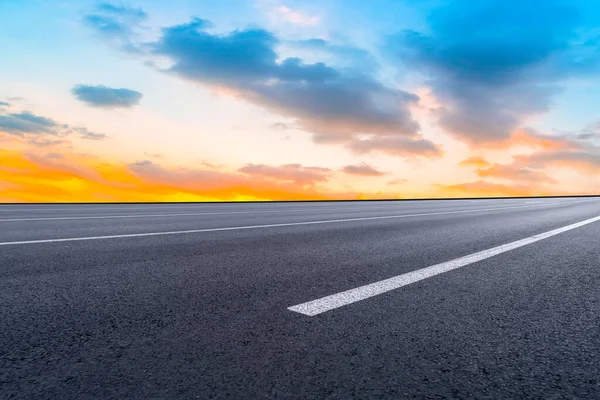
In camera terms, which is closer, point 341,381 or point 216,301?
point 341,381

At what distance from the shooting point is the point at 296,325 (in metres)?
2.80

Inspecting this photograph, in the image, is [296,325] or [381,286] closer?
[296,325]

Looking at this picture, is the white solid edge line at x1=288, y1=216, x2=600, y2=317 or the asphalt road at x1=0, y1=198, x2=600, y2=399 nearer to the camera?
the asphalt road at x1=0, y1=198, x2=600, y2=399

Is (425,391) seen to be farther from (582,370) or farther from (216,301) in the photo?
(216,301)

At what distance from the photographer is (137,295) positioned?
3.58 meters

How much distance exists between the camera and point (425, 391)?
1950 mm

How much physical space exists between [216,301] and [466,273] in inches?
109

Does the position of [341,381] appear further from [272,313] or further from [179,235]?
[179,235]

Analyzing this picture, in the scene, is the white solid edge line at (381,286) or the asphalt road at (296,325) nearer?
the asphalt road at (296,325)

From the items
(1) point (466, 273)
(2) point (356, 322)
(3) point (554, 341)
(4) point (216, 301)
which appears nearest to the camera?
(3) point (554, 341)

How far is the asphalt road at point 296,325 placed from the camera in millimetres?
2014

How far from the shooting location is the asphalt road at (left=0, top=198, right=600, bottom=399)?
2.01m

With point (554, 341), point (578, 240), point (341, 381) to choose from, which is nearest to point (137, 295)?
point (341, 381)

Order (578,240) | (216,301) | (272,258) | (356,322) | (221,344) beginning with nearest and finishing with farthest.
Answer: (221,344), (356,322), (216,301), (272,258), (578,240)
